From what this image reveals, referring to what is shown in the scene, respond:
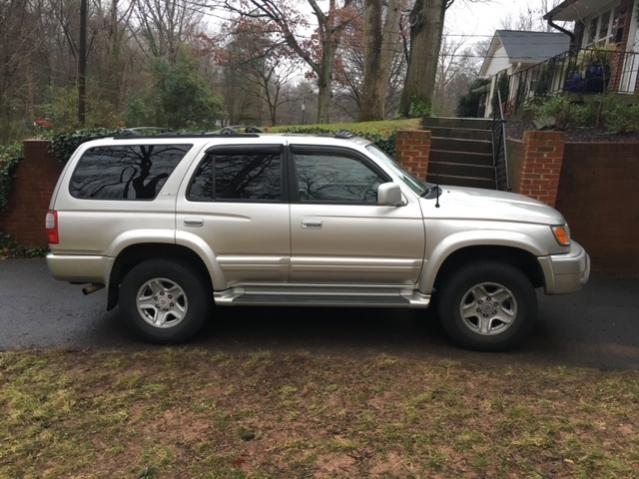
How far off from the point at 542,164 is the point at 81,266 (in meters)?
5.59

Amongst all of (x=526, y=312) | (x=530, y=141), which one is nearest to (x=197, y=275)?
(x=526, y=312)

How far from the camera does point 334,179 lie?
4621mm

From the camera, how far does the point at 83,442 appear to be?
3.24 metres

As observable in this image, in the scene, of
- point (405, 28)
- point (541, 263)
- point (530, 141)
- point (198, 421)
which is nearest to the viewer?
point (198, 421)

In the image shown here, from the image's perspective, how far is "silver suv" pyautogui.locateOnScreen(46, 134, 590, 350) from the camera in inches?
175

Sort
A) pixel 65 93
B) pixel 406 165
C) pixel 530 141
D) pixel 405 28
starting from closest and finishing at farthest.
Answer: pixel 530 141
pixel 406 165
pixel 65 93
pixel 405 28

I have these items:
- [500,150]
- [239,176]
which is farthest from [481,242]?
[500,150]

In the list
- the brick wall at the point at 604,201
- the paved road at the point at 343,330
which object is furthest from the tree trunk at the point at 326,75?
the paved road at the point at 343,330

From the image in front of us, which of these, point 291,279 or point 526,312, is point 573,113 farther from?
point 291,279

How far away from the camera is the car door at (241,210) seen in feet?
14.8

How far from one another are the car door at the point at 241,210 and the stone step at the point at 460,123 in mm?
6455

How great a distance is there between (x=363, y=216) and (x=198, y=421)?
2050 mm

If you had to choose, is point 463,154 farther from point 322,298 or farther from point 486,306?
point 322,298

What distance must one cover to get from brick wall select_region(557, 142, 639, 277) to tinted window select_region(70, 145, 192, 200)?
5082 millimetres
